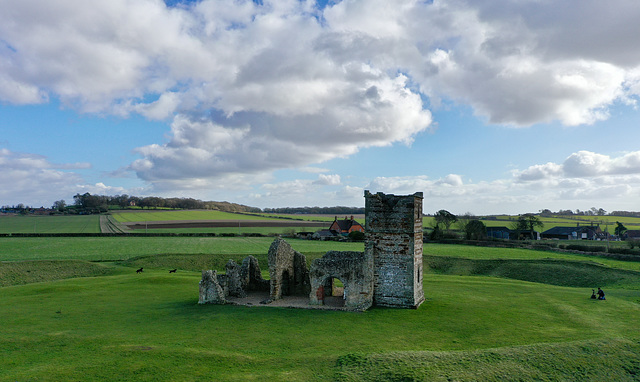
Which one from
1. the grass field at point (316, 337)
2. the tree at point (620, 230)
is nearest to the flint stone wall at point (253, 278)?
the grass field at point (316, 337)

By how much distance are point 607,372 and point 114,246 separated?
6129 centimetres

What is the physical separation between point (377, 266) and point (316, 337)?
713 centimetres

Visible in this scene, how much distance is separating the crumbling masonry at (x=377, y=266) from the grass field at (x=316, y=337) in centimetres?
111

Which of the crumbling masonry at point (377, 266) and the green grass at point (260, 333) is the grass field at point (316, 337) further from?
the crumbling masonry at point (377, 266)

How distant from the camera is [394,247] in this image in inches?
866

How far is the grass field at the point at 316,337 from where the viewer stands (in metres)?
12.8

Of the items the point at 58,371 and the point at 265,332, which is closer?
the point at 58,371

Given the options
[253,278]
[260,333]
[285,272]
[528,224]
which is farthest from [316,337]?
[528,224]

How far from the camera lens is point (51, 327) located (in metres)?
17.7

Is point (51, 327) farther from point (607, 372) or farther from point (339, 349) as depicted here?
point (607, 372)

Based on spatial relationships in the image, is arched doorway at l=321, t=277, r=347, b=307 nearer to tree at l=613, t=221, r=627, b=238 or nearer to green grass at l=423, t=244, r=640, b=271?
green grass at l=423, t=244, r=640, b=271

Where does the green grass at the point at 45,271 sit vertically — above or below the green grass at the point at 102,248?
below

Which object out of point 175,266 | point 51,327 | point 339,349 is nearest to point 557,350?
point 339,349

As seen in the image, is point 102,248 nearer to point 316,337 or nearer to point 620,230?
point 316,337
